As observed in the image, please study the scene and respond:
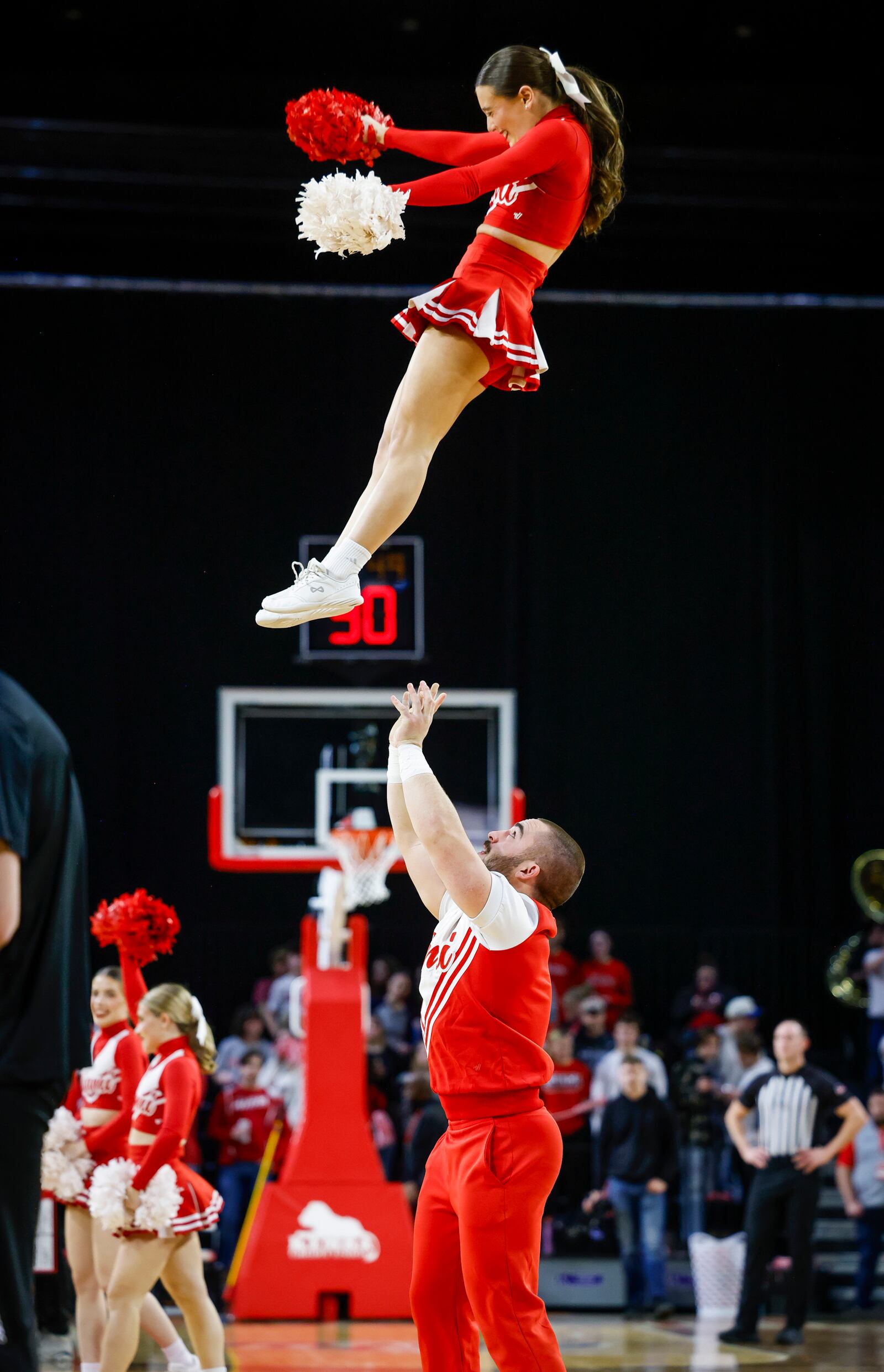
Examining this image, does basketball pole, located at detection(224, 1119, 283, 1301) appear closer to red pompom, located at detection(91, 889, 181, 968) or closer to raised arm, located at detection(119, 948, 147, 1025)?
raised arm, located at detection(119, 948, 147, 1025)

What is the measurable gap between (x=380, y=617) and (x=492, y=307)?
7784mm

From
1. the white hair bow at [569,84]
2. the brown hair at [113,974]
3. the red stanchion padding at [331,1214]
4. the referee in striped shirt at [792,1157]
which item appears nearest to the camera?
the white hair bow at [569,84]

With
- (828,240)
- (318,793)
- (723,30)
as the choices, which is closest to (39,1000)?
(318,793)

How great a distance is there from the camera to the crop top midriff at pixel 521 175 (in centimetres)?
350

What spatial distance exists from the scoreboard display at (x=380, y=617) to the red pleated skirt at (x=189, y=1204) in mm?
5233

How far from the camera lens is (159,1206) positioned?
17.5ft

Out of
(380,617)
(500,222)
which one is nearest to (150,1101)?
(500,222)

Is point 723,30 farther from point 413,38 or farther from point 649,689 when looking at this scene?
point 649,689

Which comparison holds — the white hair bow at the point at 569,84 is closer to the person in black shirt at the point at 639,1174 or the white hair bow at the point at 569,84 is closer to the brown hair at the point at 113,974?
the brown hair at the point at 113,974

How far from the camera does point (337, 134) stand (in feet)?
11.9

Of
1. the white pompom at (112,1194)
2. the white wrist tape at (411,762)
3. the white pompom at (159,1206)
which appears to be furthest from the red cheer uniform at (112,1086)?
the white wrist tape at (411,762)

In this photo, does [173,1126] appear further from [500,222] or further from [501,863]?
[500,222]

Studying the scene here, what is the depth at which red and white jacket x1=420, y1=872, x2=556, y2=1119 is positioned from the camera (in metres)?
3.76

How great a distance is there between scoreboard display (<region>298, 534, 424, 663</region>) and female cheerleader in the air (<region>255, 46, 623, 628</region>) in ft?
22.4
